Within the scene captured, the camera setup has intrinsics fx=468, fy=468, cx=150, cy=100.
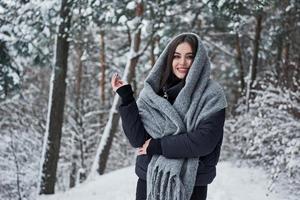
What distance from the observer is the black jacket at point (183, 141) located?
8.98ft

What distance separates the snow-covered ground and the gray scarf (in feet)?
13.4

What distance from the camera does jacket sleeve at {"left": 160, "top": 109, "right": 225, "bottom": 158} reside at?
107 inches

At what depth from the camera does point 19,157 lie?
988 cm

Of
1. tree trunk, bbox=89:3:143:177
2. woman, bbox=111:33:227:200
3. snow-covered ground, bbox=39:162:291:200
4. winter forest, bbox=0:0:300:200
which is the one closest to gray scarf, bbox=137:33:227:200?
woman, bbox=111:33:227:200

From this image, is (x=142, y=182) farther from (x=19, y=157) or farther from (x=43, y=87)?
(x=43, y=87)

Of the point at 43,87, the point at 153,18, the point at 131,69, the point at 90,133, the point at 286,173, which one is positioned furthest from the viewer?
the point at 43,87

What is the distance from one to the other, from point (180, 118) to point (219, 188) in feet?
15.7

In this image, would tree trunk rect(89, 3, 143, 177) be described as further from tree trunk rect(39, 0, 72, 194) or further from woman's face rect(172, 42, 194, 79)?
woman's face rect(172, 42, 194, 79)

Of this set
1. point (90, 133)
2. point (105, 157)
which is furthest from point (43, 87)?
point (105, 157)

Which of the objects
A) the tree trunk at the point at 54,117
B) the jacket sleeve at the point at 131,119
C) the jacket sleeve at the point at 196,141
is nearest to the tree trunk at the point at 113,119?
the tree trunk at the point at 54,117

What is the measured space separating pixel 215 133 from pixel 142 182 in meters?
0.61

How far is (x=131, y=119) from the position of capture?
2.88m

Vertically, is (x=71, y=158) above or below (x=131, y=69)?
below

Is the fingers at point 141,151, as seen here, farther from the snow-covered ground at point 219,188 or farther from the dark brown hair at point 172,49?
the snow-covered ground at point 219,188
